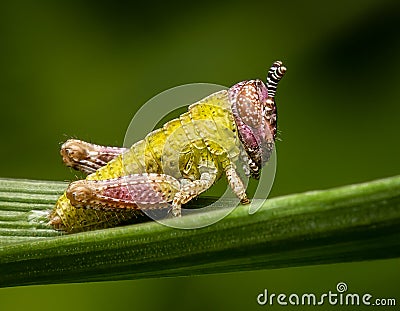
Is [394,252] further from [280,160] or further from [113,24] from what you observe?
[113,24]

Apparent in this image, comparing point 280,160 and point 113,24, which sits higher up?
point 113,24

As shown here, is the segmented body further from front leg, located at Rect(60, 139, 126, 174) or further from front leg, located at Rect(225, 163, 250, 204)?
front leg, located at Rect(60, 139, 126, 174)

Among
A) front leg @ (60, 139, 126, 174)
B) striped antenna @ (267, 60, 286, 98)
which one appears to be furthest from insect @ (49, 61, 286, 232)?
front leg @ (60, 139, 126, 174)

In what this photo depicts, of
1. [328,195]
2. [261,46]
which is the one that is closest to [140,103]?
[261,46]

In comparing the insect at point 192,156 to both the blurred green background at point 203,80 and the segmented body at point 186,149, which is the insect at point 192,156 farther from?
the blurred green background at point 203,80

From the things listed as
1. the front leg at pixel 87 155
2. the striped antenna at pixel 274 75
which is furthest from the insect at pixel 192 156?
the front leg at pixel 87 155

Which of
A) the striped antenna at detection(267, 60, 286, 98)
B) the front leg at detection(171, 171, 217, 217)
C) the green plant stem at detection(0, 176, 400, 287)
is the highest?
the striped antenna at detection(267, 60, 286, 98)

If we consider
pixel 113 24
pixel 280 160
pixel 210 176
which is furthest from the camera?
pixel 113 24
